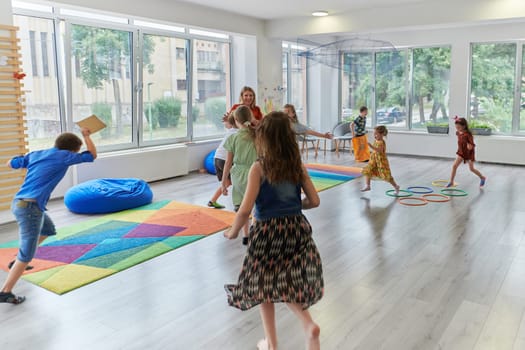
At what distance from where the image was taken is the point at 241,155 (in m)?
4.21

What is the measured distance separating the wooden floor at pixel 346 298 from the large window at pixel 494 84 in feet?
17.4

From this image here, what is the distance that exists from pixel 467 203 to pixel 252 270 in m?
4.84

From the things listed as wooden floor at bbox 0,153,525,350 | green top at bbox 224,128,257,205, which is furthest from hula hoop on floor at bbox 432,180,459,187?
green top at bbox 224,128,257,205

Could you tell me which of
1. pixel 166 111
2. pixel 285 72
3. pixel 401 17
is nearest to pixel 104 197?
pixel 166 111

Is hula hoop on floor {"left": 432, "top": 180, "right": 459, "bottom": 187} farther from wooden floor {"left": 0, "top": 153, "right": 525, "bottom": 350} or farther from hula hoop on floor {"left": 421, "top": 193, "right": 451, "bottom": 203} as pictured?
wooden floor {"left": 0, "top": 153, "right": 525, "bottom": 350}

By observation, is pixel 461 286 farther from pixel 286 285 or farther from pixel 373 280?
pixel 286 285

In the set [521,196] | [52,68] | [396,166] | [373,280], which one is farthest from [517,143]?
[52,68]

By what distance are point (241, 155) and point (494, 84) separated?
8.05 meters

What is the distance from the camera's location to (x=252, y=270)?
2.33m

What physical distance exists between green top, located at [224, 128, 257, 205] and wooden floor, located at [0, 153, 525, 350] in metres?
0.71

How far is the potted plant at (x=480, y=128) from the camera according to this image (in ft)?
33.0

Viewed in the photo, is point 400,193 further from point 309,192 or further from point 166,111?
point 309,192

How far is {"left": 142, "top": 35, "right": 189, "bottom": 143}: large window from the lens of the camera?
8289 mm

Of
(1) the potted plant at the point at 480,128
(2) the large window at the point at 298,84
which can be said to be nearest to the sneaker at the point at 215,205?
(2) the large window at the point at 298,84
